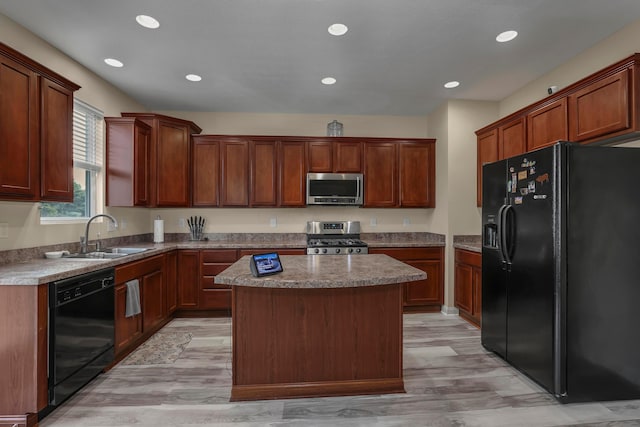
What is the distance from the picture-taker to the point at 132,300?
2.88m

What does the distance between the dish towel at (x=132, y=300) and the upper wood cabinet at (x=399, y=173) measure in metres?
2.97

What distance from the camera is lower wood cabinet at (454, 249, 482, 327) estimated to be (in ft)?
11.8

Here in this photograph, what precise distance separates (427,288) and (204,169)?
346cm

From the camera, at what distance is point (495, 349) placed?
9.35 ft

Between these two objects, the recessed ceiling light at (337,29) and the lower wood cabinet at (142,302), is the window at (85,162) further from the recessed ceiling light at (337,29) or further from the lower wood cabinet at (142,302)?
the recessed ceiling light at (337,29)

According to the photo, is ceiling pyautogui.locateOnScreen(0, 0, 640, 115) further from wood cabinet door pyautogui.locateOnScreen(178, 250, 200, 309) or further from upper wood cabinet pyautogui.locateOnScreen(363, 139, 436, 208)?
wood cabinet door pyautogui.locateOnScreen(178, 250, 200, 309)

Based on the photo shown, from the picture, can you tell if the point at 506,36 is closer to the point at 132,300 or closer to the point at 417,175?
the point at 417,175

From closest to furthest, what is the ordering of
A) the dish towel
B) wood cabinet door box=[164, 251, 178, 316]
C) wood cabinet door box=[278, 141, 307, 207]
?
the dish towel
wood cabinet door box=[164, 251, 178, 316]
wood cabinet door box=[278, 141, 307, 207]

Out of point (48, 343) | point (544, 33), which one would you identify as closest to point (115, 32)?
point (48, 343)

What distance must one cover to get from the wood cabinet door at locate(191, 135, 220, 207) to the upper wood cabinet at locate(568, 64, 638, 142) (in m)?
3.98

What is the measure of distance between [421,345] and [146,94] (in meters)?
4.40

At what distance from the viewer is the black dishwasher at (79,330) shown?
204cm

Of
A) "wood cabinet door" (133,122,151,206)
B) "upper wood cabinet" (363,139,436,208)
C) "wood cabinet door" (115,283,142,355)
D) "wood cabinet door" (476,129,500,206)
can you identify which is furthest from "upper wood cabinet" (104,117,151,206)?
"wood cabinet door" (476,129,500,206)

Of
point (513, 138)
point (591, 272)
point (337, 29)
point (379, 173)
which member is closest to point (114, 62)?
point (337, 29)
